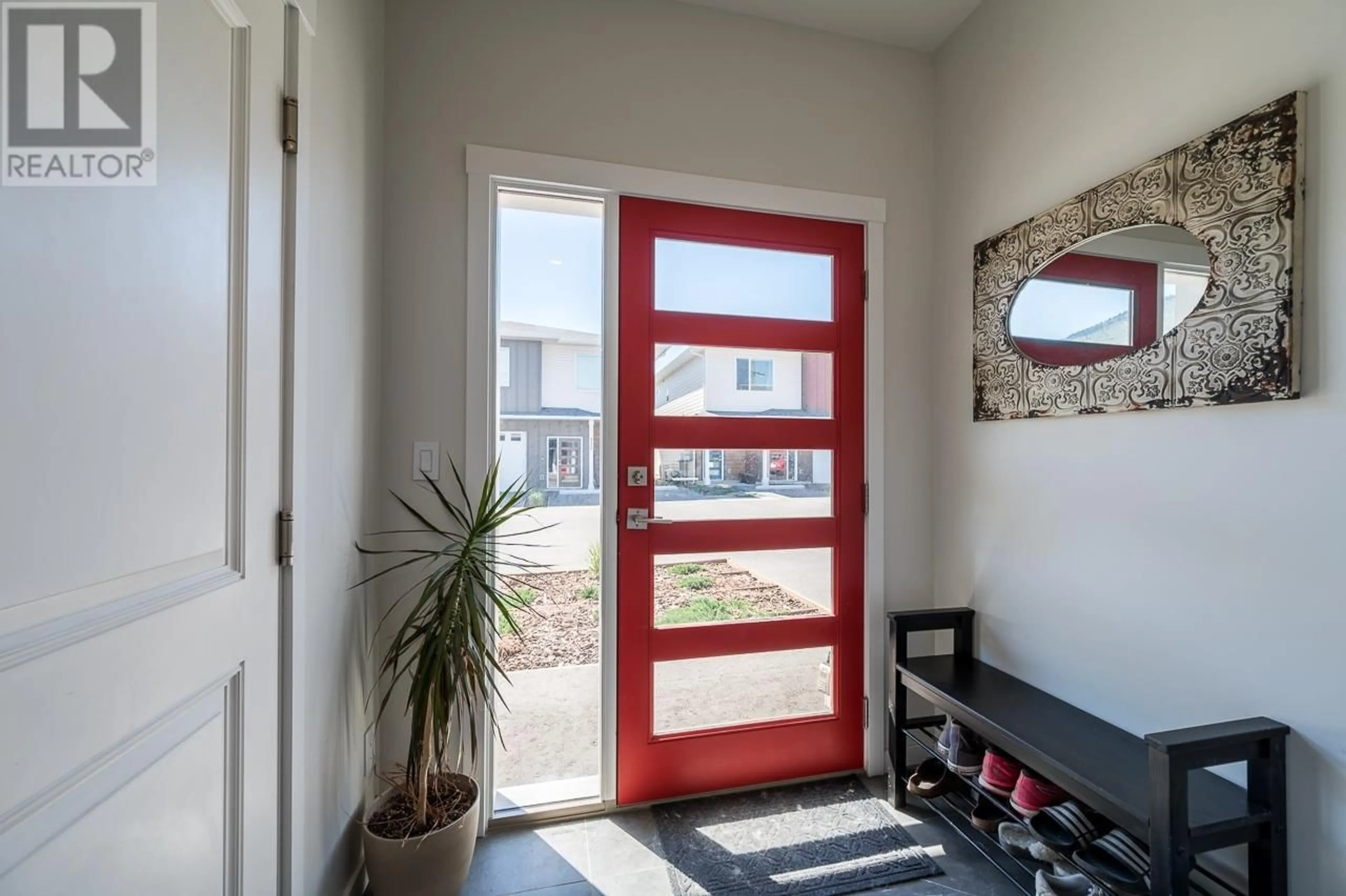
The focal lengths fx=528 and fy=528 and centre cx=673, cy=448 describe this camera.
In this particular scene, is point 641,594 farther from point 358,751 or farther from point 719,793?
point 358,751

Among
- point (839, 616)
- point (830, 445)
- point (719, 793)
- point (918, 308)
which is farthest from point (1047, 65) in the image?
point (719, 793)

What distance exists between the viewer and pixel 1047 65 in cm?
169

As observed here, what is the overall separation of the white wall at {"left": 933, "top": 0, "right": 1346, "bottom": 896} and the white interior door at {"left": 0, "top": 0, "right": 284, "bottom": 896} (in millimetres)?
2032

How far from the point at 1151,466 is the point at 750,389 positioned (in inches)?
45.9

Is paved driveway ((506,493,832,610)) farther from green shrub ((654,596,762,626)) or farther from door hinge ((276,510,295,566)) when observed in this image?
door hinge ((276,510,295,566))

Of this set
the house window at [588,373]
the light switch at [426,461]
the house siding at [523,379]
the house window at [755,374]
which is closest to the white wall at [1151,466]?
the house window at [755,374]

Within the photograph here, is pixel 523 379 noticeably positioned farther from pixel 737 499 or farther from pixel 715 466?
pixel 737 499

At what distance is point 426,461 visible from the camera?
1.71m

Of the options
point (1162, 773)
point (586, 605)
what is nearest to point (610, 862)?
point (586, 605)

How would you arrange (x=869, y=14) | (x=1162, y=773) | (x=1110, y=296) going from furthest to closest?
(x=869, y=14)
(x=1110, y=296)
(x=1162, y=773)

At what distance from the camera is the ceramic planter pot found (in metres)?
1.33

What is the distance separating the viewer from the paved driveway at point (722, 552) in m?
1.86
